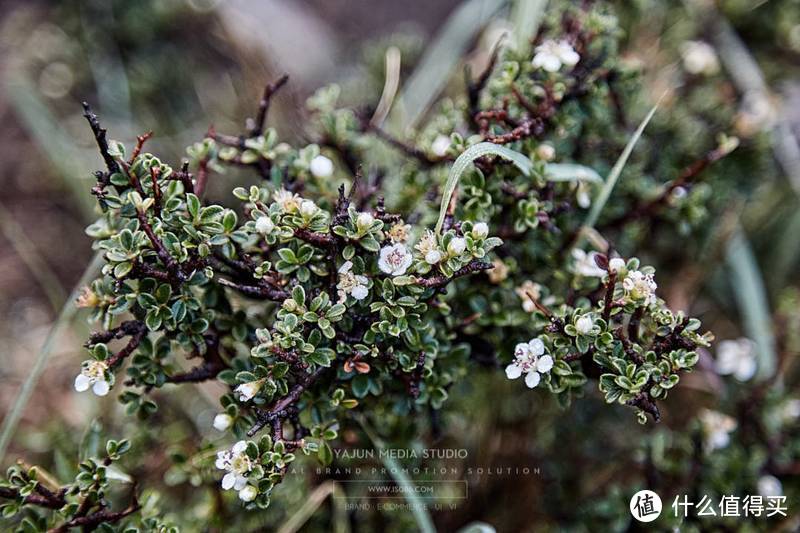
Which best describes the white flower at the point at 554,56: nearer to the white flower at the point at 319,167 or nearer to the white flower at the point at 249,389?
the white flower at the point at 319,167

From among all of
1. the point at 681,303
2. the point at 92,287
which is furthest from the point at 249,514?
the point at 681,303

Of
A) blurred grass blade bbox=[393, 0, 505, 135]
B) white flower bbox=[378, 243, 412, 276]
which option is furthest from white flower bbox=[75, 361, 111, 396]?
blurred grass blade bbox=[393, 0, 505, 135]

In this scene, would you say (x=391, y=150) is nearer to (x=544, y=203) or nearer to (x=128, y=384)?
(x=544, y=203)

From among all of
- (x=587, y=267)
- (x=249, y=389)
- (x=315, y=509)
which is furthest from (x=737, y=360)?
(x=249, y=389)

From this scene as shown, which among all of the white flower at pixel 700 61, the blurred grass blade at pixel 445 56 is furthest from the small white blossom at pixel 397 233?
the white flower at pixel 700 61

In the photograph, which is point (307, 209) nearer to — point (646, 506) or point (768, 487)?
point (646, 506)
